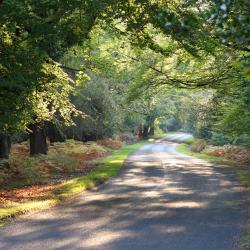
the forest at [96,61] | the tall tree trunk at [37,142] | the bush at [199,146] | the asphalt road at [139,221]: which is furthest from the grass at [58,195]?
the bush at [199,146]

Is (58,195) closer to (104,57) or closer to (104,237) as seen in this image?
(104,237)

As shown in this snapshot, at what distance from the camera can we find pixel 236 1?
7.80 m

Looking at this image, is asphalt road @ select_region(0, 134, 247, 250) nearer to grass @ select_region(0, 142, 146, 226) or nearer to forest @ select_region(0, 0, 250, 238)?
grass @ select_region(0, 142, 146, 226)

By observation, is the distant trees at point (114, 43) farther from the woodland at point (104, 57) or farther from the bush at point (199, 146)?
the bush at point (199, 146)

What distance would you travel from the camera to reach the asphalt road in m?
9.38

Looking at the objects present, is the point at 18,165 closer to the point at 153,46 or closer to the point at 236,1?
the point at 153,46

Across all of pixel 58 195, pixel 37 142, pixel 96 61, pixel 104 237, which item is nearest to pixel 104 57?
pixel 96 61

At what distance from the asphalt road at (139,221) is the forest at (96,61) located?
11.2 ft

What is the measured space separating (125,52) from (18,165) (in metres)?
9.53

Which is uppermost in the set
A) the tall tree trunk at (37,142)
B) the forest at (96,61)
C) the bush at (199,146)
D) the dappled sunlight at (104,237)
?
the forest at (96,61)

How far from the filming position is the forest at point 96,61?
1156cm

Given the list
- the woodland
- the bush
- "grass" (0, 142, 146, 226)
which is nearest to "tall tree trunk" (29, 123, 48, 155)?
the woodland

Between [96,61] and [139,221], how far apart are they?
38.0ft

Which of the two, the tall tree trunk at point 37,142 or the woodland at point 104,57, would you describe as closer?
the woodland at point 104,57
